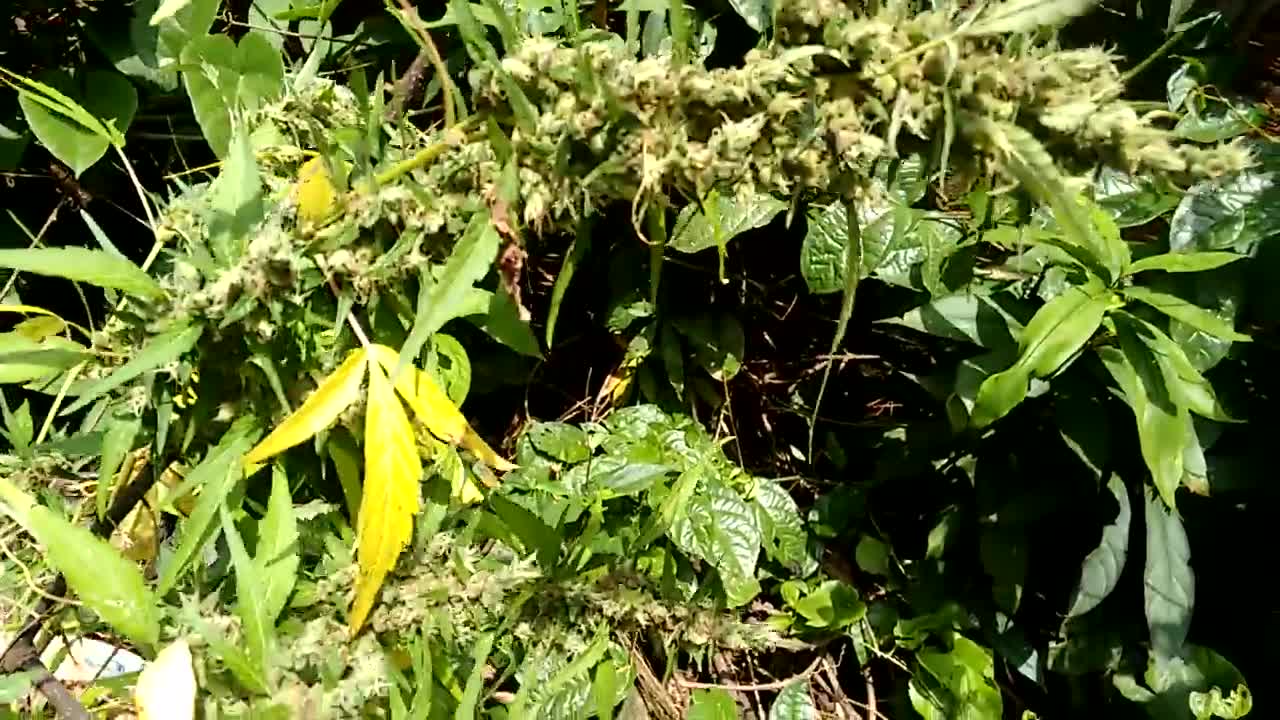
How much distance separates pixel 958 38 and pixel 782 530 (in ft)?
2.49

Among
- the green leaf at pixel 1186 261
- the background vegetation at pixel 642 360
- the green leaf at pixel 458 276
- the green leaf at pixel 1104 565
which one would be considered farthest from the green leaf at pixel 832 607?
the green leaf at pixel 458 276

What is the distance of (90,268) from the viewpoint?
25.0 inches

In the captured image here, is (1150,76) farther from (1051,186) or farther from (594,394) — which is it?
(1051,186)

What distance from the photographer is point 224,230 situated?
626mm

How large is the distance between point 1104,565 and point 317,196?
31.4 inches

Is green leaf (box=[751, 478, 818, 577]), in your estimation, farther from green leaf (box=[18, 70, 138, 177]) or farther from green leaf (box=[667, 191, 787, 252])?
green leaf (box=[18, 70, 138, 177])

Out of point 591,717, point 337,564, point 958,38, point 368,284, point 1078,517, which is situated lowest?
point 591,717

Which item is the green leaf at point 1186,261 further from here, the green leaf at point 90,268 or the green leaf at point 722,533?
the green leaf at point 90,268

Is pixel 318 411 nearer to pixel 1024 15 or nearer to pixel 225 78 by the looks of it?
pixel 225 78

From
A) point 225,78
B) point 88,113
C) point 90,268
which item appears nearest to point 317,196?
point 90,268

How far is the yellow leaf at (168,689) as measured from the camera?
66 cm

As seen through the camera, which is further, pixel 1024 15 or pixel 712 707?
pixel 712 707

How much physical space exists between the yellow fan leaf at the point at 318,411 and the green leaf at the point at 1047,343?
1.63 feet

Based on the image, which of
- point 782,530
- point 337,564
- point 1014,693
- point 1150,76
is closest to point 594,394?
point 782,530
